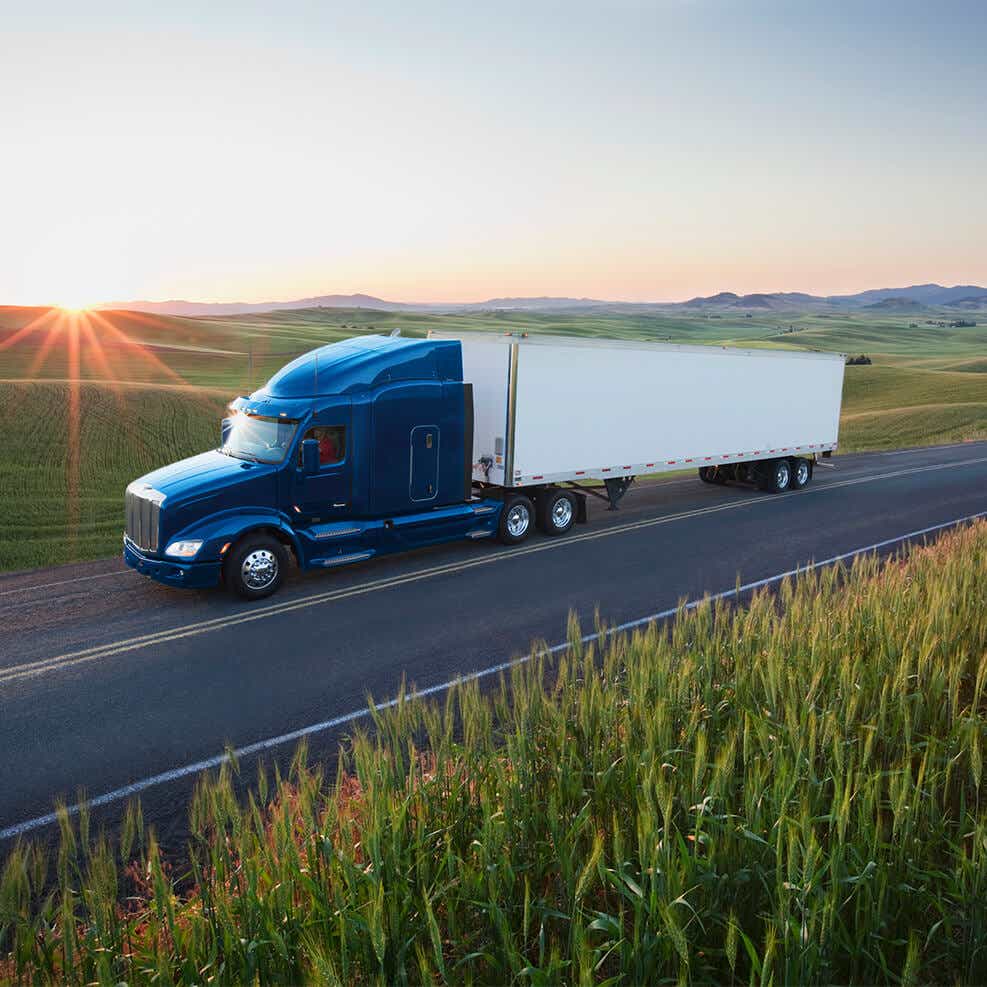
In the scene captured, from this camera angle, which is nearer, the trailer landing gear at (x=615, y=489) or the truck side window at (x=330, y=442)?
the truck side window at (x=330, y=442)

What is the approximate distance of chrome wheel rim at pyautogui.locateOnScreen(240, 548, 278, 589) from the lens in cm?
1195

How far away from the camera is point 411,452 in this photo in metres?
13.8

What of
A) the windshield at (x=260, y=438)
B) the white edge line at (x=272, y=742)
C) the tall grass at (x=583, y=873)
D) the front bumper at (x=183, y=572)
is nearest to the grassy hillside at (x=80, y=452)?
the windshield at (x=260, y=438)

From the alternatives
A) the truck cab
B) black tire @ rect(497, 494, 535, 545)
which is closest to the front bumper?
the truck cab

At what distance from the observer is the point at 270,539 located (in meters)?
12.2

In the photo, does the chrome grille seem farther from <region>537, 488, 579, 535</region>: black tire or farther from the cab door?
<region>537, 488, 579, 535</region>: black tire

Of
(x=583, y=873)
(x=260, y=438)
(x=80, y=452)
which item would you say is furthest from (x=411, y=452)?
(x=80, y=452)

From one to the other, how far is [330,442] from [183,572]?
114 inches

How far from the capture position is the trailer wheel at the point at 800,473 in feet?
73.0

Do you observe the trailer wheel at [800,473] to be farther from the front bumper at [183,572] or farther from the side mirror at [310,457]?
the front bumper at [183,572]

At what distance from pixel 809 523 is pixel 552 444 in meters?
5.93

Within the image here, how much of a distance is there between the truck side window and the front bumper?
227 cm

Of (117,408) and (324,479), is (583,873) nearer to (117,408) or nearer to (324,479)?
(324,479)

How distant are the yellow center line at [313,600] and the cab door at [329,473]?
126 centimetres
